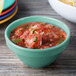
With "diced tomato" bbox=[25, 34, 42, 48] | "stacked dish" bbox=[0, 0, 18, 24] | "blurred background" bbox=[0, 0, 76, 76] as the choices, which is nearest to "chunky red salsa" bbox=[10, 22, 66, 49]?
"diced tomato" bbox=[25, 34, 42, 48]

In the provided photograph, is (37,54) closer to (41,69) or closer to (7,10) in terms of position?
(41,69)

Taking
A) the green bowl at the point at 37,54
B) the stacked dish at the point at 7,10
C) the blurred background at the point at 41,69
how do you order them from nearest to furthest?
the green bowl at the point at 37,54 < the blurred background at the point at 41,69 < the stacked dish at the point at 7,10

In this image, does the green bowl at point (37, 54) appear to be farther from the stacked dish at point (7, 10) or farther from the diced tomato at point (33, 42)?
the stacked dish at point (7, 10)

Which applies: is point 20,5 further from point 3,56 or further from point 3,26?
point 3,56

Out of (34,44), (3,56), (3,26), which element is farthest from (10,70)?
(3,26)

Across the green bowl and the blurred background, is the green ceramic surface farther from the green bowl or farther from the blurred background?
the green bowl

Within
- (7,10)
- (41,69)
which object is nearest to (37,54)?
(41,69)

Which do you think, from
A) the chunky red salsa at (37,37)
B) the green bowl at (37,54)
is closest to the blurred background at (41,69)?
the green bowl at (37,54)

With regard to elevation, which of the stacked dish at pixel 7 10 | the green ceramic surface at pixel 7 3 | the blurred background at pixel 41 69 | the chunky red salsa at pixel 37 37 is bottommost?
the blurred background at pixel 41 69
